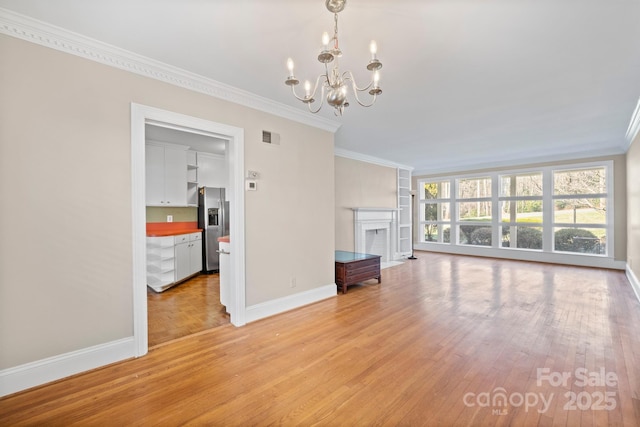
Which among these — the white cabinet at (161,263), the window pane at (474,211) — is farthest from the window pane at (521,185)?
the white cabinet at (161,263)

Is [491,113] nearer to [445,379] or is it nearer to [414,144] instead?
[414,144]

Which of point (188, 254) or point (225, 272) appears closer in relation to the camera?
point (225, 272)

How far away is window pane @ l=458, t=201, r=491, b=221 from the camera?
25.6 ft

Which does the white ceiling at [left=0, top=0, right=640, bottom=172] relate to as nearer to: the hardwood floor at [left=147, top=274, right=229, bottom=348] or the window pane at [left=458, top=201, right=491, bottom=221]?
the hardwood floor at [left=147, top=274, right=229, bottom=348]

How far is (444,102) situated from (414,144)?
86.2 inches

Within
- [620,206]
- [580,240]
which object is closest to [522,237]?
[580,240]

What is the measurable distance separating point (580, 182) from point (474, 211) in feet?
7.70

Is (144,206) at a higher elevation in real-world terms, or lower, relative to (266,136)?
lower

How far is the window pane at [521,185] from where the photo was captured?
7.02 meters

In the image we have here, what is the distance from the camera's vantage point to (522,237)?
7.23 meters

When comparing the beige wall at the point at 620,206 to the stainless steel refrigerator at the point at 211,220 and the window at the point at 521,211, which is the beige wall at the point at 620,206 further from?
the stainless steel refrigerator at the point at 211,220

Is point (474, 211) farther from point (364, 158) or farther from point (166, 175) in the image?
point (166, 175)

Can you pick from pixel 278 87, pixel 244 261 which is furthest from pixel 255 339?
pixel 278 87

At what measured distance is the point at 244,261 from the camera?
10.3 ft
